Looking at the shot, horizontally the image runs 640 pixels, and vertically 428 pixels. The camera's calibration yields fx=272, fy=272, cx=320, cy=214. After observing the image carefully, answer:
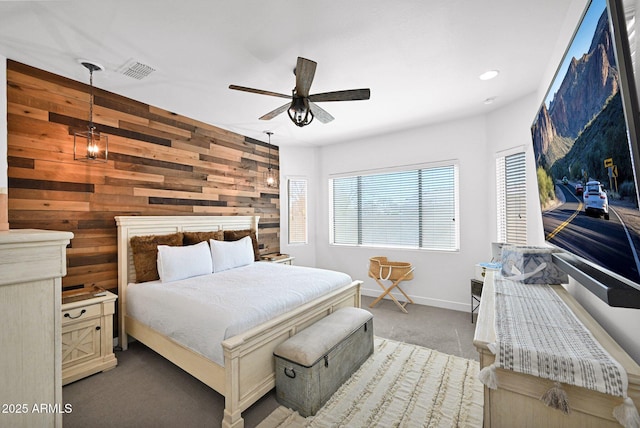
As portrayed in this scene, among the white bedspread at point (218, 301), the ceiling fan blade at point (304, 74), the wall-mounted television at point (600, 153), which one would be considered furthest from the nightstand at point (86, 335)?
the wall-mounted television at point (600, 153)

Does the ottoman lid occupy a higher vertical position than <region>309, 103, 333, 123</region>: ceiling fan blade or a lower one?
lower

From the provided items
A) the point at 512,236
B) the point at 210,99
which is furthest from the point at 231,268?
the point at 512,236

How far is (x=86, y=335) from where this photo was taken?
7.89ft

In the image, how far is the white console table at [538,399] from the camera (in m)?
0.98

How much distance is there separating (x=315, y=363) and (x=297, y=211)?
3668mm

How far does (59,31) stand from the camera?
2016 mm

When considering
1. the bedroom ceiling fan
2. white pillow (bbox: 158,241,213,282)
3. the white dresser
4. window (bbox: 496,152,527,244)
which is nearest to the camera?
the white dresser

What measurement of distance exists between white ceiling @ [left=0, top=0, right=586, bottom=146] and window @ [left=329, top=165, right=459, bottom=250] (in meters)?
1.46

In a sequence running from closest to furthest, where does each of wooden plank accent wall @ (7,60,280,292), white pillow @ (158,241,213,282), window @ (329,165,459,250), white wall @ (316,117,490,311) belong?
wooden plank accent wall @ (7,60,280,292) → white pillow @ (158,241,213,282) → white wall @ (316,117,490,311) → window @ (329,165,459,250)

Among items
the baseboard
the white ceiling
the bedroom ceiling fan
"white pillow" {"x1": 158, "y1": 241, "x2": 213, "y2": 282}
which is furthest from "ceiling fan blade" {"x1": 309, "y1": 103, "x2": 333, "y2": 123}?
the baseboard

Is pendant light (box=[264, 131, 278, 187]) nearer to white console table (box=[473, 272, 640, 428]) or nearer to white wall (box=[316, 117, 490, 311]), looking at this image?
white wall (box=[316, 117, 490, 311])

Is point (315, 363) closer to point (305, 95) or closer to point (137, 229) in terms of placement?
point (305, 95)

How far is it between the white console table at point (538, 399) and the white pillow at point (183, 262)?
284 centimetres

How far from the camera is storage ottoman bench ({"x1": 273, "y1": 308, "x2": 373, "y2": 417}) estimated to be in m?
1.93
